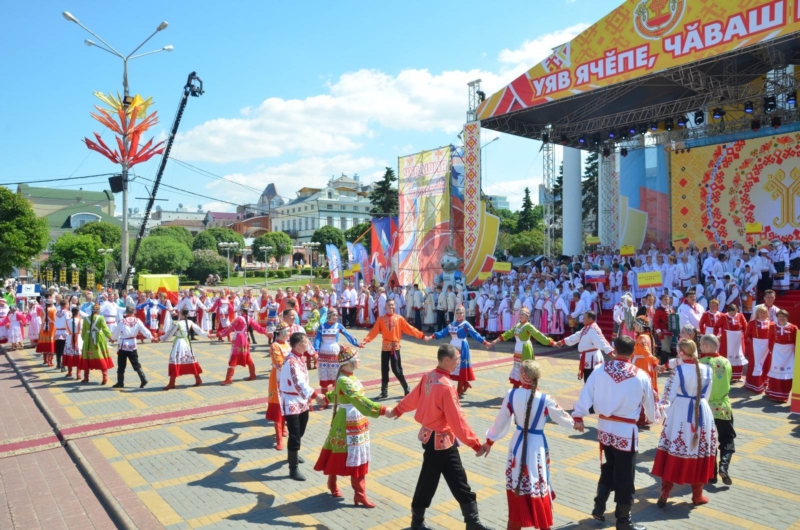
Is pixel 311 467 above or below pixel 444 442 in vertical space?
below

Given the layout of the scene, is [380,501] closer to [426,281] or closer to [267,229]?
[426,281]

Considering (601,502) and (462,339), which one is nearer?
(601,502)

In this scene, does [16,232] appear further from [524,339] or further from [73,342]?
[524,339]

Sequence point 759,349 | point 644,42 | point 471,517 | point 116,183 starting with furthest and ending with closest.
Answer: point 116,183, point 644,42, point 759,349, point 471,517

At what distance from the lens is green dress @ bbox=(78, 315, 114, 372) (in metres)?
12.9

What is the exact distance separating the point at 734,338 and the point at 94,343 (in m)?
14.2

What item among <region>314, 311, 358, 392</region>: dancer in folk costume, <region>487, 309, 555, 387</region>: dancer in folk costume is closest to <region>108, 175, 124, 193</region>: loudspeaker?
<region>314, 311, 358, 392</region>: dancer in folk costume

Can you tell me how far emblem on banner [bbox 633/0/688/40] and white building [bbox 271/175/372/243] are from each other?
82993 mm

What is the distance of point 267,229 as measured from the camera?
11031 cm

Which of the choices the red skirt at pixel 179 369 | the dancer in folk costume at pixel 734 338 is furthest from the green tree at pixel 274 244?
the dancer in folk costume at pixel 734 338

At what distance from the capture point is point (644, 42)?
64.9ft

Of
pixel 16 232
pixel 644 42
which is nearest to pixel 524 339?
pixel 644 42

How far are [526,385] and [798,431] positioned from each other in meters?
6.34

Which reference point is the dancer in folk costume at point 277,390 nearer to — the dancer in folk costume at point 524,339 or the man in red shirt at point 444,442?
the man in red shirt at point 444,442
